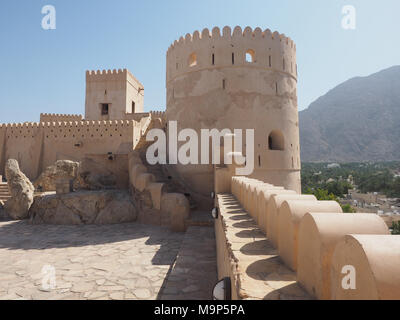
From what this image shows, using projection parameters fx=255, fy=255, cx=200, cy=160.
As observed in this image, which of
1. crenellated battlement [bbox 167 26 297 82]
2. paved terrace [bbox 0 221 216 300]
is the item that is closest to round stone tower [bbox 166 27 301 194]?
crenellated battlement [bbox 167 26 297 82]

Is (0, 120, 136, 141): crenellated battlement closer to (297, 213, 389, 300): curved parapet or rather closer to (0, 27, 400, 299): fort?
(0, 27, 400, 299): fort

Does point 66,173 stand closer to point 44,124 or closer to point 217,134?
point 44,124

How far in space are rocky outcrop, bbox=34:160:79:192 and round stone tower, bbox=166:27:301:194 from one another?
7759mm

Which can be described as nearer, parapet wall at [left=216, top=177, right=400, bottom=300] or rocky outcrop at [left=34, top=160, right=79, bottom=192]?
parapet wall at [left=216, top=177, right=400, bottom=300]

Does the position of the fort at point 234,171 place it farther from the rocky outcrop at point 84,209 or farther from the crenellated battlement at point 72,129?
the rocky outcrop at point 84,209

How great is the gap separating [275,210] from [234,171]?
4754 millimetres

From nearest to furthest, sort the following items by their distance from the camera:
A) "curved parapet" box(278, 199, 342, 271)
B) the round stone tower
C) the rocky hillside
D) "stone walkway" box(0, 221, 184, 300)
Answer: "curved parapet" box(278, 199, 342, 271) → "stone walkway" box(0, 221, 184, 300) → the round stone tower → the rocky hillside

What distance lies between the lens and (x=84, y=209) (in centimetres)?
1052

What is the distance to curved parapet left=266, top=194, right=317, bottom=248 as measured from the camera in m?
2.35

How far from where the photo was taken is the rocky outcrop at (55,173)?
609 inches

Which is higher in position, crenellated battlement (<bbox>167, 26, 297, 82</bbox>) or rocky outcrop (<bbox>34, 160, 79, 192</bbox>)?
crenellated battlement (<bbox>167, 26, 297, 82</bbox>)

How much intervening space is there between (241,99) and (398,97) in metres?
145

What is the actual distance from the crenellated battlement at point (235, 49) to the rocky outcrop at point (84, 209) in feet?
21.5

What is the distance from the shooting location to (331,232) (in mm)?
1350
